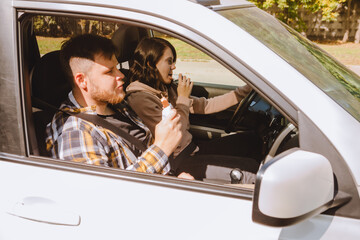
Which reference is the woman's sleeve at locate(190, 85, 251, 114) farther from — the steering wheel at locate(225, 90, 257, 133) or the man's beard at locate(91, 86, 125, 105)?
the man's beard at locate(91, 86, 125, 105)

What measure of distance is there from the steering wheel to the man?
3.38ft

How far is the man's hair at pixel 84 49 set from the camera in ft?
6.56

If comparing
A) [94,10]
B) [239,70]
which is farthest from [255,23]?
[94,10]

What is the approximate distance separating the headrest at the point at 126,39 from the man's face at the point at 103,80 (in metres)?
0.83

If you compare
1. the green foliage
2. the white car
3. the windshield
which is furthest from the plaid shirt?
the green foliage

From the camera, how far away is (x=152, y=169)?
171 centimetres

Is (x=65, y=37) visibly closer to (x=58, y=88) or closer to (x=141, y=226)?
(x=58, y=88)

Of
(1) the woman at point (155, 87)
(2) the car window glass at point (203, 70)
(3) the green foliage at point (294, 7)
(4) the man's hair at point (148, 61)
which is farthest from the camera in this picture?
(3) the green foliage at point (294, 7)

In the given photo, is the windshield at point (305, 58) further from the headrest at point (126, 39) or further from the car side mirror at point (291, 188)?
the headrest at point (126, 39)

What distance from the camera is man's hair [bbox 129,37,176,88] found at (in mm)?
2824

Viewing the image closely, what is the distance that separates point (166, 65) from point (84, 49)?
3.14 feet

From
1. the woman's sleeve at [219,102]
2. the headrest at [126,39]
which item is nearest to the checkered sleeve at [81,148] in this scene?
the headrest at [126,39]

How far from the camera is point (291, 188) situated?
1.13 metres

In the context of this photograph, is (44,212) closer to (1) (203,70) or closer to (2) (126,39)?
(2) (126,39)
